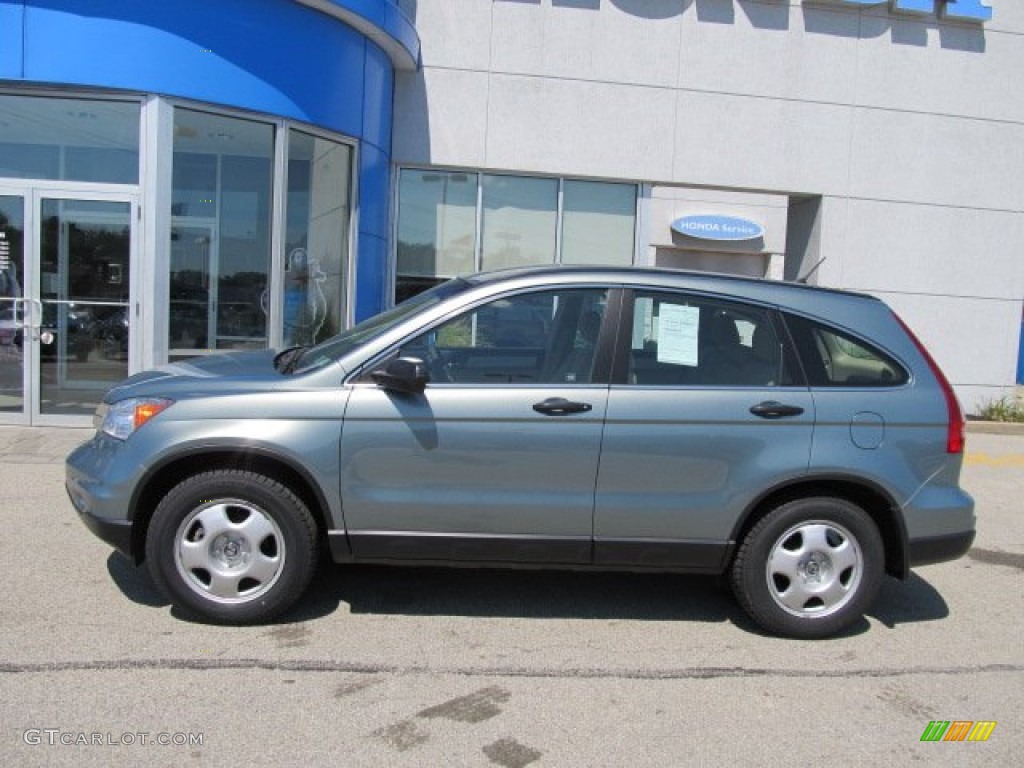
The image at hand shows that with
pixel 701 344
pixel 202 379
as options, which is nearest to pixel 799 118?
pixel 701 344

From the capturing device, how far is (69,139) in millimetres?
8836

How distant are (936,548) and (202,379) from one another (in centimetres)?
375

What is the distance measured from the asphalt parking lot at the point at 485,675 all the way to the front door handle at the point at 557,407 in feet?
3.70

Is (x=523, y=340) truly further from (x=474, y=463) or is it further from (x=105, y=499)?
(x=105, y=499)

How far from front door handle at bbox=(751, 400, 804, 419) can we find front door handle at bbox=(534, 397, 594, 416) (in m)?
0.86

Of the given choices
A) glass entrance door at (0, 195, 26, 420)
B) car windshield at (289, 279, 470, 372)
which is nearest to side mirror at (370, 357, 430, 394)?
car windshield at (289, 279, 470, 372)

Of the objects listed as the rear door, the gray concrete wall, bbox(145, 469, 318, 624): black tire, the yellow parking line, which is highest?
the gray concrete wall

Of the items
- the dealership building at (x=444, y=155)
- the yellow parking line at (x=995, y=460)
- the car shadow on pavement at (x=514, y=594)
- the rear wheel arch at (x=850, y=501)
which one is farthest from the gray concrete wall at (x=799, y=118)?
the rear wheel arch at (x=850, y=501)

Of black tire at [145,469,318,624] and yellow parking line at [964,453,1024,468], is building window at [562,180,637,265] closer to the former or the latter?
yellow parking line at [964,453,1024,468]

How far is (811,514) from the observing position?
428 centimetres

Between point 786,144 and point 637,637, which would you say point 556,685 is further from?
point 786,144

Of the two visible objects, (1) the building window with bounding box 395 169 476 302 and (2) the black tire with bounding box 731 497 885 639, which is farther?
(1) the building window with bounding box 395 169 476 302

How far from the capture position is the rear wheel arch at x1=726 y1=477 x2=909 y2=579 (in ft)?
14.0

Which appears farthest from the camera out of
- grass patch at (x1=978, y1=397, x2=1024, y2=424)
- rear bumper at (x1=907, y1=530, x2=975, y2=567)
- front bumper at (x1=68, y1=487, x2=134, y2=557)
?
grass patch at (x1=978, y1=397, x2=1024, y2=424)
